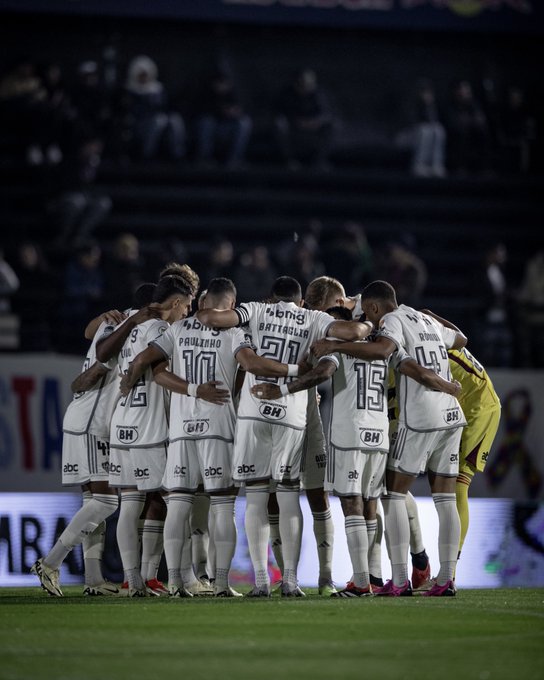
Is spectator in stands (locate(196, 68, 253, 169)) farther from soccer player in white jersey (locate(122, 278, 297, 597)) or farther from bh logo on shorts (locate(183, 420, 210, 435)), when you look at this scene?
bh logo on shorts (locate(183, 420, 210, 435))

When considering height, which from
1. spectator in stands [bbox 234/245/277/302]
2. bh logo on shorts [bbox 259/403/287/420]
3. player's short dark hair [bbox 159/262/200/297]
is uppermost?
spectator in stands [bbox 234/245/277/302]

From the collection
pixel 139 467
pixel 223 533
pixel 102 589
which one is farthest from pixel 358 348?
pixel 102 589

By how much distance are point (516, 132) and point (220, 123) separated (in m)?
4.92

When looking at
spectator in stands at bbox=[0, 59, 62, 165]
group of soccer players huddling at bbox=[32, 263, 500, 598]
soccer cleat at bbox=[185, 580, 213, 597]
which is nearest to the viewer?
group of soccer players huddling at bbox=[32, 263, 500, 598]

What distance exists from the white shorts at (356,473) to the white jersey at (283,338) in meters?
0.34

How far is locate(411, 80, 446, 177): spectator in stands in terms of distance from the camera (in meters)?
20.6

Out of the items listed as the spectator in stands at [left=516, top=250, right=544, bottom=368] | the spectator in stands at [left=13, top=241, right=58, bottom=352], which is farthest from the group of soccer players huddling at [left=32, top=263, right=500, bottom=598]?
the spectator in stands at [left=516, top=250, right=544, bottom=368]

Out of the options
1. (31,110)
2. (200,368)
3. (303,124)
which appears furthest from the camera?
(303,124)

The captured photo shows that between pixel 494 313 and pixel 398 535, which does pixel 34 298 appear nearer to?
pixel 494 313

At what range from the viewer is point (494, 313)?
1772cm

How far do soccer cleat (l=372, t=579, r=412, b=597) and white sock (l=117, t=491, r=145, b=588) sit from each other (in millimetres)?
1678

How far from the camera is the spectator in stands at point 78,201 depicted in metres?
18.1

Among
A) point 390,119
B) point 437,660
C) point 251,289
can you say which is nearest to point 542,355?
point 251,289

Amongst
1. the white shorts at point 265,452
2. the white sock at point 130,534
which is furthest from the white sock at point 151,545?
the white shorts at point 265,452
